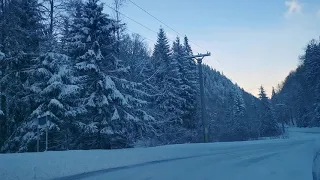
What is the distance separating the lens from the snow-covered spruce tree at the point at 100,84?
2339 centimetres

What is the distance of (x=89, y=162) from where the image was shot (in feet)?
46.4

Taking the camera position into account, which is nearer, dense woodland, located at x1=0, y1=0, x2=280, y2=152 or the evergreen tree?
dense woodland, located at x1=0, y1=0, x2=280, y2=152

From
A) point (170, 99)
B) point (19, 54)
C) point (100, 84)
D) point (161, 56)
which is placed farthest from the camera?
point (161, 56)

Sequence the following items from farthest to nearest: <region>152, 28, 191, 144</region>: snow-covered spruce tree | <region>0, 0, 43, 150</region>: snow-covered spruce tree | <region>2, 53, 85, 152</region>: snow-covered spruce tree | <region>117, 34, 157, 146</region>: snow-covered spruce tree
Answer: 1. <region>152, 28, 191, 144</region>: snow-covered spruce tree
2. <region>117, 34, 157, 146</region>: snow-covered spruce tree
3. <region>0, 0, 43, 150</region>: snow-covered spruce tree
4. <region>2, 53, 85, 152</region>: snow-covered spruce tree

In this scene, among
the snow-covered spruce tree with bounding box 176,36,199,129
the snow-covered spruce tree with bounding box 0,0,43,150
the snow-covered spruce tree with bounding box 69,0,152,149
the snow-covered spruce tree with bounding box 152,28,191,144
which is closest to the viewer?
the snow-covered spruce tree with bounding box 69,0,152,149

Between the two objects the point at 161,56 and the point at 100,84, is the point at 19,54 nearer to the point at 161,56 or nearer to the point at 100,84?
the point at 100,84

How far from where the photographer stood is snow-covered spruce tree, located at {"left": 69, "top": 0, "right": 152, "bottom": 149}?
23.4 m

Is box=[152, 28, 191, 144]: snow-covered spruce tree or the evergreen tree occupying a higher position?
the evergreen tree

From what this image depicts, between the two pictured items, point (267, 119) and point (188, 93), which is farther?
point (267, 119)

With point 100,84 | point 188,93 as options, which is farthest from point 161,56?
point 100,84

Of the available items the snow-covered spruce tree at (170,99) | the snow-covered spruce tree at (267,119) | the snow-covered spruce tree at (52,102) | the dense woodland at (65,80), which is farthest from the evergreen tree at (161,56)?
the snow-covered spruce tree at (267,119)

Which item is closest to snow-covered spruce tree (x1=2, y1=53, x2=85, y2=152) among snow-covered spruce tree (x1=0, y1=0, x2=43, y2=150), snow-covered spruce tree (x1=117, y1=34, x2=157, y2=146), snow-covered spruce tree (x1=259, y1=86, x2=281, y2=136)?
snow-covered spruce tree (x1=0, y1=0, x2=43, y2=150)

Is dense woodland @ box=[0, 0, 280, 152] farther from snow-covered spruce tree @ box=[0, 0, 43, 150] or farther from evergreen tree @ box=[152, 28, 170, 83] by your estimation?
evergreen tree @ box=[152, 28, 170, 83]

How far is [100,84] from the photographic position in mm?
23250
